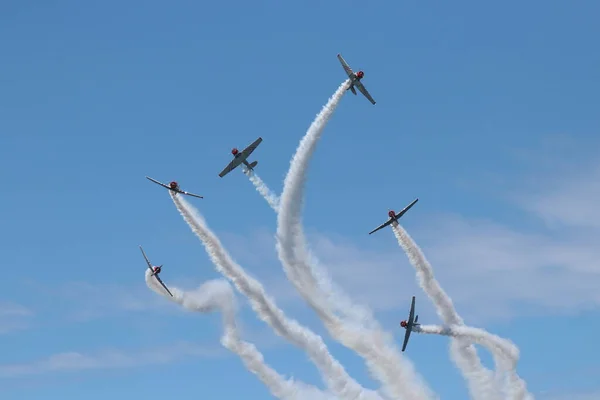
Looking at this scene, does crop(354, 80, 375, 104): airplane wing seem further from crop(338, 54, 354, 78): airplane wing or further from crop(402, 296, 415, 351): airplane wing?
crop(402, 296, 415, 351): airplane wing

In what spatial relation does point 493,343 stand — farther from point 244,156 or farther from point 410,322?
point 244,156

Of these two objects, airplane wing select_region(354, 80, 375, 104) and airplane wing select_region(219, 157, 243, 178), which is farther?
airplane wing select_region(219, 157, 243, 178)

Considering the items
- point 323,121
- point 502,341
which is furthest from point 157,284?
point 502,341

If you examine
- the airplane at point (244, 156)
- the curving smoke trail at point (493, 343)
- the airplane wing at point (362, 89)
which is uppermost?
the airplane at point (244, 156)

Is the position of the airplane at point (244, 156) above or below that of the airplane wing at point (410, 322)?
above

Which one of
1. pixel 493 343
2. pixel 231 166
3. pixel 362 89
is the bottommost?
pixel 493 343

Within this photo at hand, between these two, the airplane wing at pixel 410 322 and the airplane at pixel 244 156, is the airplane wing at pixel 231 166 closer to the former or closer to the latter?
the airplane at pixel 244 156

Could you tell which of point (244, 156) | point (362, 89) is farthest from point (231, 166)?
point (362, 89)

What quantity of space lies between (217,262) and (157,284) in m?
13.8

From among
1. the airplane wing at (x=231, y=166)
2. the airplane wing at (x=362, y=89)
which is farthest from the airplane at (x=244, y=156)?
the airplane wing at (x=362, y=89)

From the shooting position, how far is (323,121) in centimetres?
14250

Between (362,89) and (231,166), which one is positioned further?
(231,166)

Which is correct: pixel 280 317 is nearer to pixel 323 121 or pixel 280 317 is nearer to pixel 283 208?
pixel 283 208

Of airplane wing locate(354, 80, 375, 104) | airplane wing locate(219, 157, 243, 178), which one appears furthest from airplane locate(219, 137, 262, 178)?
airplane wing locate(354, 80, 375, 104)
